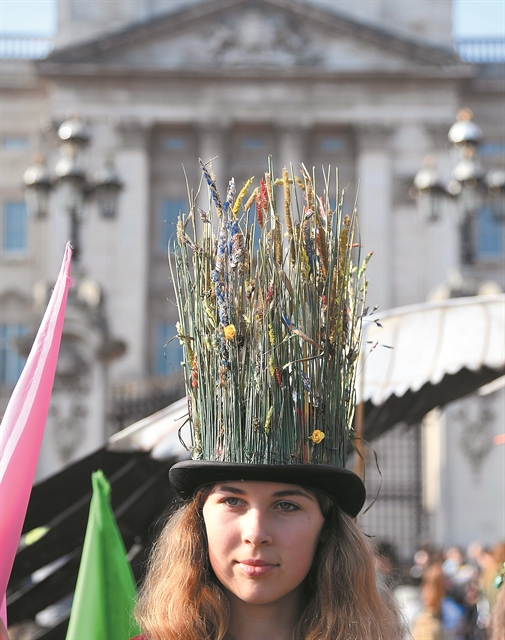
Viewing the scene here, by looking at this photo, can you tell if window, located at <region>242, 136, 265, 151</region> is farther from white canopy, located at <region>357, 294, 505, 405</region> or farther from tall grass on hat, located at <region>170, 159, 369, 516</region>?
tall grass on hat, located at <region>170, 159, 369, 516</region>

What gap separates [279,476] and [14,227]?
3362cm

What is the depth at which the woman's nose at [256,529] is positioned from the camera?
2.83 m

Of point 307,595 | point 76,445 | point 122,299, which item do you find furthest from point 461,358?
point 122,299

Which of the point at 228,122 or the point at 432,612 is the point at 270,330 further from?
the point at 228,122

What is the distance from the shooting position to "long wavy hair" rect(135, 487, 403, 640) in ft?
9.45

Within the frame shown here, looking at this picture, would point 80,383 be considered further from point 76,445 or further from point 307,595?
point 307,595

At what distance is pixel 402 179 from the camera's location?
114 ft

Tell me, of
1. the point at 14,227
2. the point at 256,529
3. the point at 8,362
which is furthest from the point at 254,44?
the point at 256,529

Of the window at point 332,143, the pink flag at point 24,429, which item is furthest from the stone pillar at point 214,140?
the pink flag at point 24,429

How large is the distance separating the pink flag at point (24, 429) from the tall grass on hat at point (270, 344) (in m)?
0.35

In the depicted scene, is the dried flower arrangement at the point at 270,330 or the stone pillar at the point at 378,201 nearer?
the dried flower arrangement at the point at 270,330

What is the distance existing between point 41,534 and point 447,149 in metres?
30.6

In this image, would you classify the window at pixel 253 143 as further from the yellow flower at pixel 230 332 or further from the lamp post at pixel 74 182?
the yellow flower at pixel 230 332

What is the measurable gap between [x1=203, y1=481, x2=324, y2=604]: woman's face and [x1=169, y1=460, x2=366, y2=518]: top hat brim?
26 millimetres
